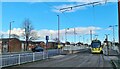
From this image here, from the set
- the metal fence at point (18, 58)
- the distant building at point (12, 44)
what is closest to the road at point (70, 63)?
the metal fence at point (18, 58)

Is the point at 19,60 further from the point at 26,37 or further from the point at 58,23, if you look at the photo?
the point at 26,37

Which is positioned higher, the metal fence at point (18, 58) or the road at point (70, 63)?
the metal fence at point (18, 58)

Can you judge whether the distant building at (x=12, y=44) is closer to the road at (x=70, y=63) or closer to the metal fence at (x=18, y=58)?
the road at (x=70, y=63)

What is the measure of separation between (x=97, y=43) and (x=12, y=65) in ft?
150

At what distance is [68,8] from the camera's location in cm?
2345

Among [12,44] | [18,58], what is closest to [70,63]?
[18,58]

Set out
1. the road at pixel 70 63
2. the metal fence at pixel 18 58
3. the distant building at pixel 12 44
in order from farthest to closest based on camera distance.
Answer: the distant building at pixel 12 44 < the road at pixel 70 63 < the metal fence at pixel 18 58

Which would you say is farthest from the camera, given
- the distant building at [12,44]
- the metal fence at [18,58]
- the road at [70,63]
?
the distant building at [12,44]

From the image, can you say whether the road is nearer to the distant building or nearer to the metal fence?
the metal fence

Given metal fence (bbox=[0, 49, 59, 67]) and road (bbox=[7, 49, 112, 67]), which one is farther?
road (bbox=[7, 49, 112, 67])

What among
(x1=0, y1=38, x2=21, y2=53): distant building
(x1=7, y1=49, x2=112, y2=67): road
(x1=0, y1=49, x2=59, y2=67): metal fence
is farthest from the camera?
(x1=0, y1=38, x2=21, y2=53): distant building

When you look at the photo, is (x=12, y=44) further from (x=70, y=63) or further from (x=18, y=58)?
(x=18, y=58)

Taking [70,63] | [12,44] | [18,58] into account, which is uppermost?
[12,44]

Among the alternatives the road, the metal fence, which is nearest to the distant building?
the road
